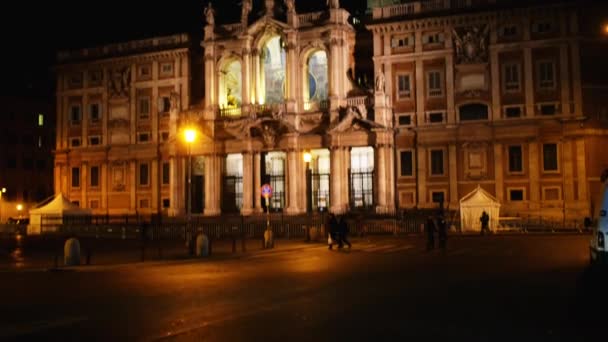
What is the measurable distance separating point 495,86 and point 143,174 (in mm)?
33404

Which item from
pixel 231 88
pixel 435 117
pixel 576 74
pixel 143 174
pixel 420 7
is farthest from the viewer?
pixel 143 174

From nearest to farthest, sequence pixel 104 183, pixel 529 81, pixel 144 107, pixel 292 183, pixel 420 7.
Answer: pixel 529 81
pixel 420 7
pixel 292 183
pixel 144 107
pixel 104 183

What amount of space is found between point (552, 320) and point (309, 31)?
151 feet

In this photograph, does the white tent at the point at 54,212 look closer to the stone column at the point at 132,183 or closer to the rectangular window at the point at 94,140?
the stone column at the point at 132,183

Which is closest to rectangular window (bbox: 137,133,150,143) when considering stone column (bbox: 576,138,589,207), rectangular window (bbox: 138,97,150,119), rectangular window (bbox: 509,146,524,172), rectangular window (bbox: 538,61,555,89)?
rectangular window (bbox: 138,97,150,119)

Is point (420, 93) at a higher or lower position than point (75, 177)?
higher

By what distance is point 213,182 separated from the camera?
56.5m

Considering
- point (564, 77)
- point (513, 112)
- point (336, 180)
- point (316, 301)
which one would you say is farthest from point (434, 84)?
point (316, 301)

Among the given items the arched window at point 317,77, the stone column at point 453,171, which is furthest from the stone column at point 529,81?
the arched window at point 317,77

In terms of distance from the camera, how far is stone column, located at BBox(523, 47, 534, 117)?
4947cm

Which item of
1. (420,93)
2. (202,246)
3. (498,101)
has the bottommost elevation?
(202,246)

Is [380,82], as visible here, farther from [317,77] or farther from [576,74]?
[576,74]

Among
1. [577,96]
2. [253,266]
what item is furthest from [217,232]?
[577,96]

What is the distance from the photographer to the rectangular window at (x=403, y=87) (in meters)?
53.0
